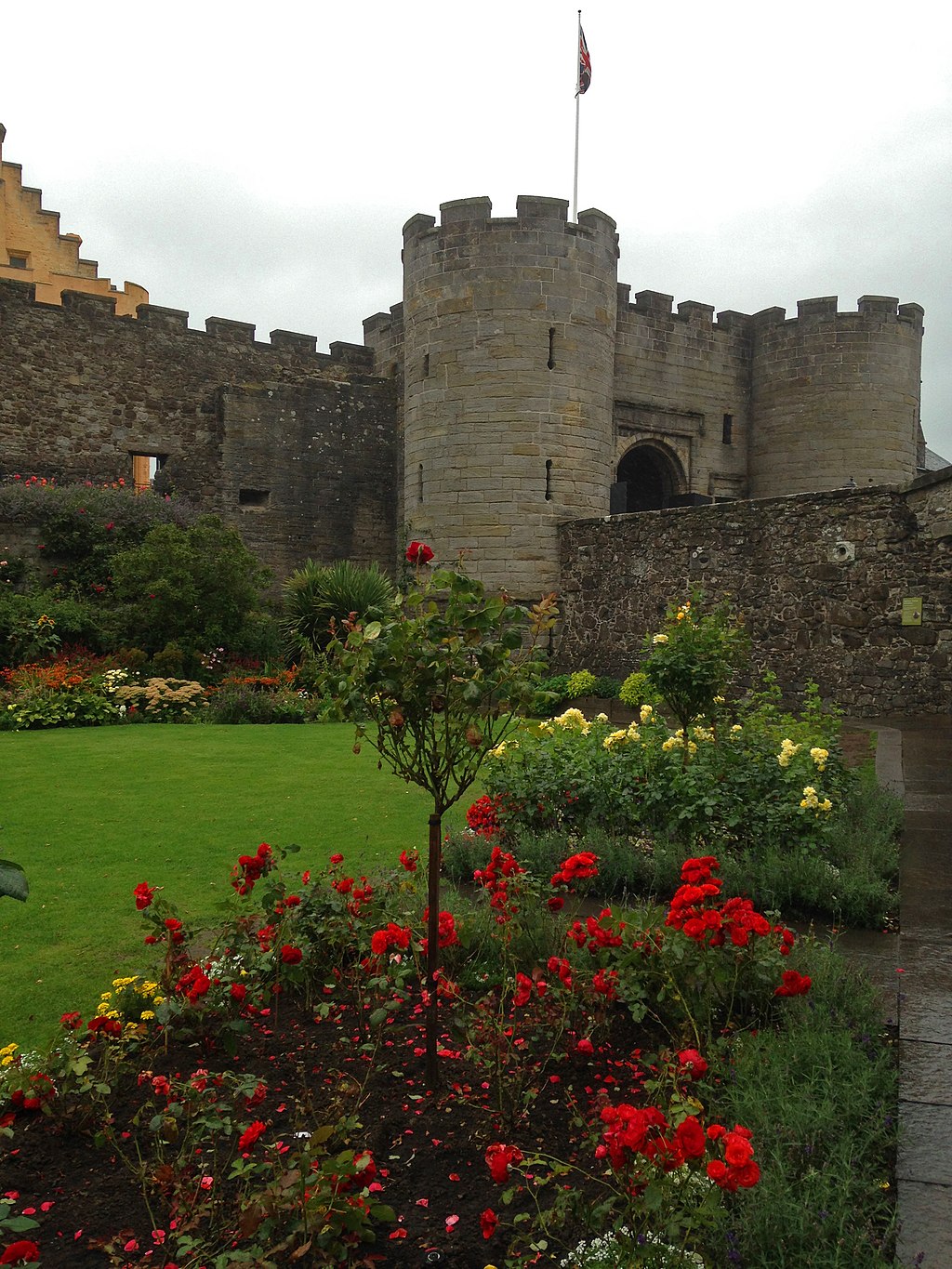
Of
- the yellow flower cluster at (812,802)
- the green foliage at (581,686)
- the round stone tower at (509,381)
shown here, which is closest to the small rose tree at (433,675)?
the yellow flower cluster at (812,802)

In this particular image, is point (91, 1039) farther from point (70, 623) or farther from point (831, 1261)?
point (70, 623)

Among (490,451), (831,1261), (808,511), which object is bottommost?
(831,1261)

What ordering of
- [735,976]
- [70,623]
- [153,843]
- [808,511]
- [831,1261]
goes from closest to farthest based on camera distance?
[831,1261], [735,976], [153,843], [808,511], [70,623]

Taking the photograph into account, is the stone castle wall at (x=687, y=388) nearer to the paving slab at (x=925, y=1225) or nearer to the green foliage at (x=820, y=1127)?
the green foliage at (x=820, y=1127)

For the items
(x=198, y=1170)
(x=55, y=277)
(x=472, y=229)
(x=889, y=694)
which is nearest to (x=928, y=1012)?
(x=198, y=1170)

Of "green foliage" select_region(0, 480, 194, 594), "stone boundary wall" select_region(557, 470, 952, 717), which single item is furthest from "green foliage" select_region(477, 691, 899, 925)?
"green foliage" select_region(0, 480, 194, 594)

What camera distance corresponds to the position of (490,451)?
52.3 ft

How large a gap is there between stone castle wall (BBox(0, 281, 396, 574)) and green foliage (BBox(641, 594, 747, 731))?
14672 millimetres

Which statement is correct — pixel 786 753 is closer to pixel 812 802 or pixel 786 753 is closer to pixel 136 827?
pixel 812 802

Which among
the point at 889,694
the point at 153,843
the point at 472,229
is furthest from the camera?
the point at 472,229

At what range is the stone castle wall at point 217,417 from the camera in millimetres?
17734

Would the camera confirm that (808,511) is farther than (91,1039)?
Yes

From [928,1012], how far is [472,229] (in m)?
15.4

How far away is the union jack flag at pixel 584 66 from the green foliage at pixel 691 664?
51.9ft
